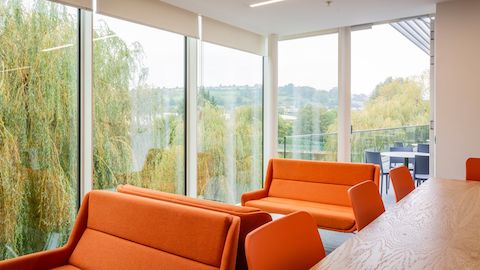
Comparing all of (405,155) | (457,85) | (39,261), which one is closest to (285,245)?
(39,261)

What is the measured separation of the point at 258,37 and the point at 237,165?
6.94 ft

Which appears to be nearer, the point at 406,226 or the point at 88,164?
the point at 406,226

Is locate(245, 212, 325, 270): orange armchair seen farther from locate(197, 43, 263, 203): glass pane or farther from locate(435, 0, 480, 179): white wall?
locate(197, 43, 263, 203): glass pane

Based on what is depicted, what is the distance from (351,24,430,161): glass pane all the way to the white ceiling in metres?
0.53

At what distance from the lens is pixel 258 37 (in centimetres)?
595

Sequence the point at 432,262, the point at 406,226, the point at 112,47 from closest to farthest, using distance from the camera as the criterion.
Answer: the point at 432,262
the point at 406,226
the point at 112,47

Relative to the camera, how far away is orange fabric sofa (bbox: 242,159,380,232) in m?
3.73

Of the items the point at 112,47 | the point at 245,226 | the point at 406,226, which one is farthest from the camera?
the point at 112,47

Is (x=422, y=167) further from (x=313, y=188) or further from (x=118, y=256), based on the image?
(x=118, y=256)

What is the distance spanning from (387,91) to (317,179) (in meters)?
2.03

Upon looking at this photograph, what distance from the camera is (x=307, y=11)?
4.58 m

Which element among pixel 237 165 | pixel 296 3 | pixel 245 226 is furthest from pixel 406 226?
pixel 237 165

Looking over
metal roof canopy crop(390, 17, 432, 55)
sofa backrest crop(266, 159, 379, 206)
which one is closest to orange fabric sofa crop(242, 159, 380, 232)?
sofa backrest crop(266, 159, 379, 206)

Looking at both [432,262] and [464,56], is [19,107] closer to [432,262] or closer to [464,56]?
[432,262]
